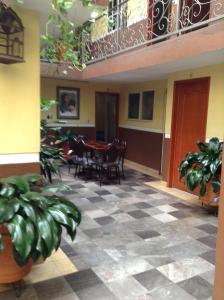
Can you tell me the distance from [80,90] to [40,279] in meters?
6.26

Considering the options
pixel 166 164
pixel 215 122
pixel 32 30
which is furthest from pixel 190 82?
pixel 32 30

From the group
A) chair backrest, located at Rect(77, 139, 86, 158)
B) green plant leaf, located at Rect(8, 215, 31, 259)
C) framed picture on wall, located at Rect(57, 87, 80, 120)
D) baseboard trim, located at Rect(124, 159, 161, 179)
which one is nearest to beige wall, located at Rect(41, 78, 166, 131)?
framed picture on wall, located at Rect(57, 87, 80, 120)

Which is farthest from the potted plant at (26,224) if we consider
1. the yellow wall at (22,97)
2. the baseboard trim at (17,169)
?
the yellow wall at (22,97)

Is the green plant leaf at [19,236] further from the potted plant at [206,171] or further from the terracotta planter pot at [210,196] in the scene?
the terracotta planter pot at [210,196]

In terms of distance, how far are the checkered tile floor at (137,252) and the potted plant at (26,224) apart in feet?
1.14

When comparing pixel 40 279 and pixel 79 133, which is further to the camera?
pixel 79 133

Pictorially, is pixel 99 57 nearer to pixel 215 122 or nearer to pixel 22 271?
pixel 215 122

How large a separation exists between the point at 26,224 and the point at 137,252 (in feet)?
4.76

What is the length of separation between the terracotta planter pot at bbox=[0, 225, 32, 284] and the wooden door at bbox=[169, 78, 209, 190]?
3714 millimetres

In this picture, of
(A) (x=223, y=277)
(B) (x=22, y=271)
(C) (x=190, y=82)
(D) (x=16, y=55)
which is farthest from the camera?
(C) (x=190, y=82)

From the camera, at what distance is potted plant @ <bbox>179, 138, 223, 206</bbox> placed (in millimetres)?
3920

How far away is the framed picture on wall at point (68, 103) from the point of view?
7.67m

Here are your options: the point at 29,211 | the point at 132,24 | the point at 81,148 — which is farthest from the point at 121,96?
the point at 29,211

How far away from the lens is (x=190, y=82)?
5.02 metres
